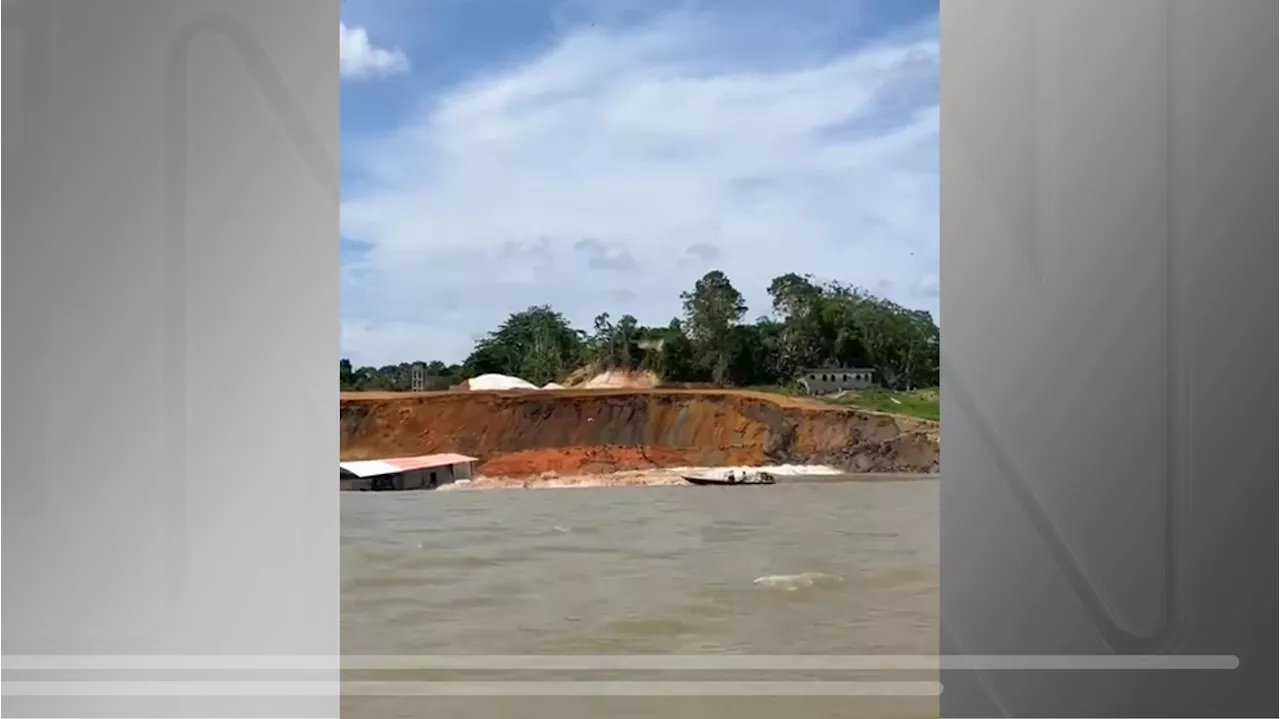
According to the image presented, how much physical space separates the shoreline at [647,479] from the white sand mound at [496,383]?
1315 millimetres

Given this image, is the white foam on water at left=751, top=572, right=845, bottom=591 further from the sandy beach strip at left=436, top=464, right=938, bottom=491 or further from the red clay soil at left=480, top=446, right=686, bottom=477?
the red clay soil at left=480, top=446, right=686, bottom=477

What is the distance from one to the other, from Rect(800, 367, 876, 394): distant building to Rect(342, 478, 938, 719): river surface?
2.96 ft

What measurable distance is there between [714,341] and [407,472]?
2.82 meters

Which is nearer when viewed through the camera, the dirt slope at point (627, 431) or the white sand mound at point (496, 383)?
the white sand mound at point (496, 383)

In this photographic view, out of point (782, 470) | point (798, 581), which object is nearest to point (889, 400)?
point (798, 581)

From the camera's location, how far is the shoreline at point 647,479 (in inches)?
291

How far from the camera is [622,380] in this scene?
6.55 m

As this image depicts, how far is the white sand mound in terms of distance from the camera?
6.38 meters
